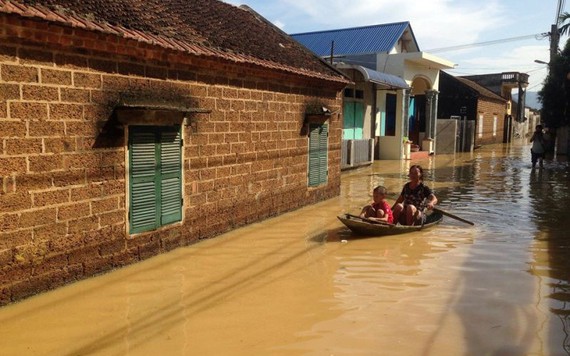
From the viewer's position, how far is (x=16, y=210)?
219 inches

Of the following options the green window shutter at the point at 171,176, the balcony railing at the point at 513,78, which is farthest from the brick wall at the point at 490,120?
the green window shutter at the point at 171,176

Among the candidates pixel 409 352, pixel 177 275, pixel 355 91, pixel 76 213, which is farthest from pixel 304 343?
pixel 355 91

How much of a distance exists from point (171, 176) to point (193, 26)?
3.06 metres

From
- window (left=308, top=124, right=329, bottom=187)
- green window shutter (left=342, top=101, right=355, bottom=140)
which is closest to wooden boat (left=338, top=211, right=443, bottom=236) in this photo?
window (left=308, top=124, right=329, bottom=187)

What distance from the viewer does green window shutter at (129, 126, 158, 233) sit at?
23.6 feet

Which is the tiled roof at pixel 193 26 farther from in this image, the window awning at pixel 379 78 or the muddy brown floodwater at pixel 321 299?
the window awning at pixel 379 78

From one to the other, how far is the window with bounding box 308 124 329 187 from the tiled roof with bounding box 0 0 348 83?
4.12ft

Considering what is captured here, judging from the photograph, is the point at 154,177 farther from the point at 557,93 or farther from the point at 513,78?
the point at 513,78

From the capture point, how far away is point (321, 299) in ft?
20.0

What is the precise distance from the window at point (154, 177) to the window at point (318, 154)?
15.7 feet

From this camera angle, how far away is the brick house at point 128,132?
5.62 metres

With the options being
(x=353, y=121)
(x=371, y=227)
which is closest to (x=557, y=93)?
(x=353, y=121)

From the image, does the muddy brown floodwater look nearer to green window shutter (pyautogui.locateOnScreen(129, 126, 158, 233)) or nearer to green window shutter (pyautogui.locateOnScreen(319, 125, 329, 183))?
green window shutter (pyautogui.locateOnScreen(129, 126, 158, 233))

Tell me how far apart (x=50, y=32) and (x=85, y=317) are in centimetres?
310
